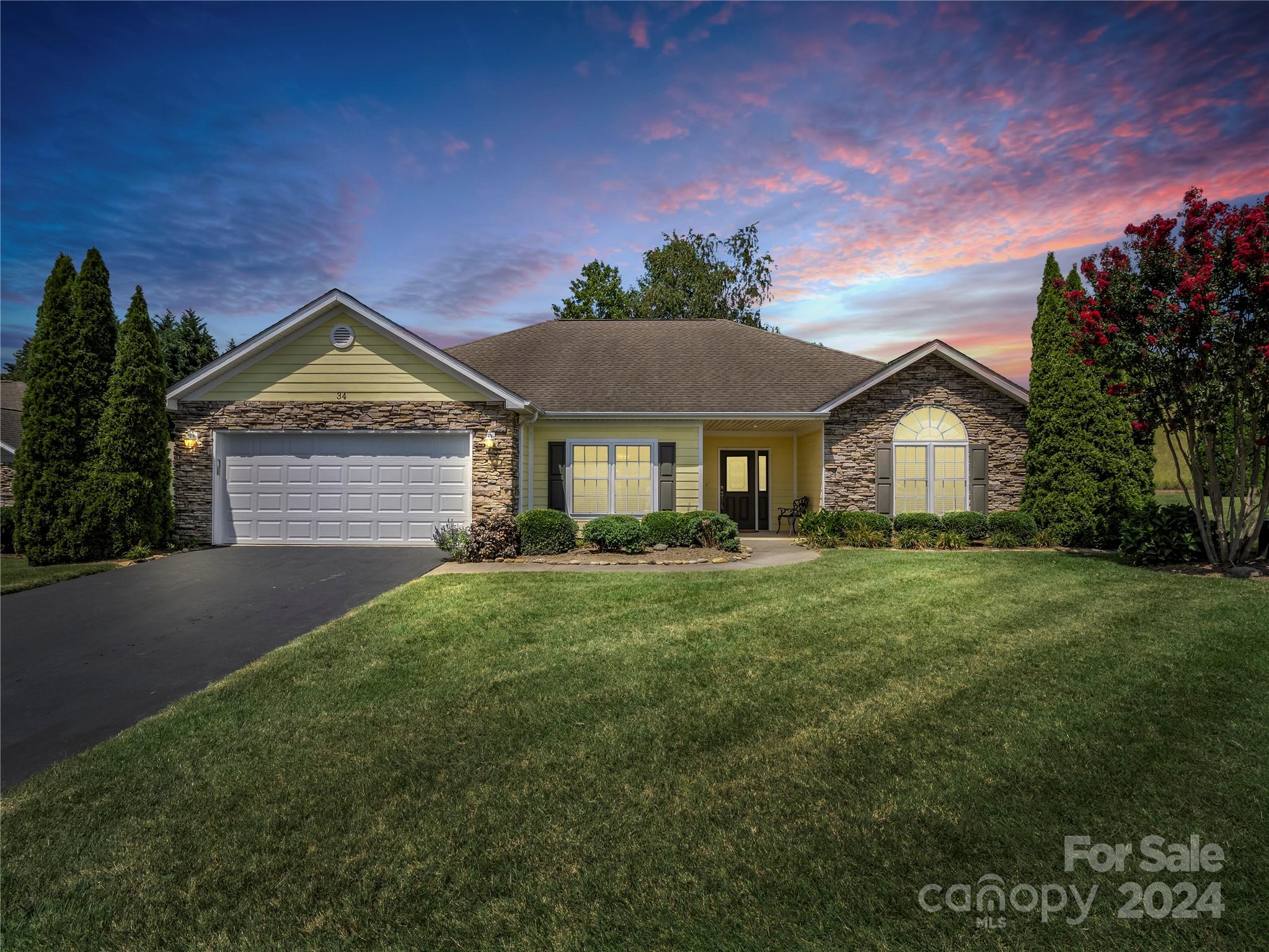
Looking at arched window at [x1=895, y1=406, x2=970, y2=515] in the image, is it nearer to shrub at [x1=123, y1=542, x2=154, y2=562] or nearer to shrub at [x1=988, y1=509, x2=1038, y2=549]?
shrub at [x1=988, y1=509, x2=1038, y2=549]

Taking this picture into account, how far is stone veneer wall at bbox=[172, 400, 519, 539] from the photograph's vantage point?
12930mm

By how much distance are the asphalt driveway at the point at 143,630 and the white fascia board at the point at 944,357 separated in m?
9.90

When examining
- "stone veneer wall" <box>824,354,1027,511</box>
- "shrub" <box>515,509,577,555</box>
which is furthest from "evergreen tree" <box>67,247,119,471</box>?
"stone veneer wall" <box>824,354,1027,511</box>

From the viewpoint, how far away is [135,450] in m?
12.0

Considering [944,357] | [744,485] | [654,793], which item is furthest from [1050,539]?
[654,793]

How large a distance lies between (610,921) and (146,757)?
10.8 feet

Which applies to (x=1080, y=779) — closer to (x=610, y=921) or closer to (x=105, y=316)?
(x=610, y=921)

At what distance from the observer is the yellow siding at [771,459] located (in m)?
17.0

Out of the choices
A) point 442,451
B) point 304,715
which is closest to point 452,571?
point 442,451

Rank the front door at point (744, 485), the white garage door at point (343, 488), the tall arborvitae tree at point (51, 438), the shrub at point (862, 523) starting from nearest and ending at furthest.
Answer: the tall arborvitae tree at point (51, 438) → the white garage door at point (343, 488) → the shrub at point (862, 523) → the front door at point (744, 485)

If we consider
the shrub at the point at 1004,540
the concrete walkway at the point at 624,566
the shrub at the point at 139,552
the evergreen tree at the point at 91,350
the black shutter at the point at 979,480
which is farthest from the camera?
the black shutter at the point at 979,480

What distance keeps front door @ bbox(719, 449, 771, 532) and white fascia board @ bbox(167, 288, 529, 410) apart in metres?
6.84

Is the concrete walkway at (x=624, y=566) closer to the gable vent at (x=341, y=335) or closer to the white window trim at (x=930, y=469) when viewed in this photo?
the white window trim at (x=930, y=469)

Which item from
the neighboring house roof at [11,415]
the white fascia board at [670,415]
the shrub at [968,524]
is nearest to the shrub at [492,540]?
the white fascia board at [670,415]
